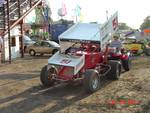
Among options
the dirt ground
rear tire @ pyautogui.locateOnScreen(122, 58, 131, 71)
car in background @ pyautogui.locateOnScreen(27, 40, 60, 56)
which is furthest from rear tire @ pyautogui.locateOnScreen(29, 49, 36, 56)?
the dirt ground

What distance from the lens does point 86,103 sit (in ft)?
36.6

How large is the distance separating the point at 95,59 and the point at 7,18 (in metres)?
11.1

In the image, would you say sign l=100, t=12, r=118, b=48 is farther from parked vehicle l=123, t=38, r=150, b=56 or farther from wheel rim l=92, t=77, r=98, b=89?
parked vehicle l=123, t=38, r=150, b=56

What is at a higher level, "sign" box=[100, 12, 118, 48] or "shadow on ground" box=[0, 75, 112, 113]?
"sign" box=[100, 12, 118, 48]

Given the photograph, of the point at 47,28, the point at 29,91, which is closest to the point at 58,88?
the point at 29,91

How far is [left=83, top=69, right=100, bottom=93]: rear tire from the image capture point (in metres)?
12.4

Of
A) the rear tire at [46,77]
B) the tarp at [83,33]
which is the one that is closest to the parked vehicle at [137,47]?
the tarp at [83,33]

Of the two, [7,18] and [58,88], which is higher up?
[7,18]

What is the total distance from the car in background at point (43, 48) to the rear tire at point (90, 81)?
16.1 m

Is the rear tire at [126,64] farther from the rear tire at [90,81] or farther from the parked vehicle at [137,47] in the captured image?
the parked vehicle at [137,47]

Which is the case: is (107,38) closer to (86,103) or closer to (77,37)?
(77,37)

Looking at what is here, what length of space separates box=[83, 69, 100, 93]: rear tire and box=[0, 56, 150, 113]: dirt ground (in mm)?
210

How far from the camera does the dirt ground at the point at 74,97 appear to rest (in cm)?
1048

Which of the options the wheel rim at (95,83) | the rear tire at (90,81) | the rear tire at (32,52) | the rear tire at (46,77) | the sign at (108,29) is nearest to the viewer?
the rear tire at (90,81)
